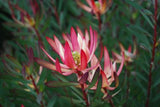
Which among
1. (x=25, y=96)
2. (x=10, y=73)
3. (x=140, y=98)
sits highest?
(x=10, y=73)

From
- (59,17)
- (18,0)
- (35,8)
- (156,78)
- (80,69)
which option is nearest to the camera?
(80,69)

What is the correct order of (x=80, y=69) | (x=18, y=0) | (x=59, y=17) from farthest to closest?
1. (x=18, y=0)
2. (x=59, y=17)
3. (x=80, y=69)

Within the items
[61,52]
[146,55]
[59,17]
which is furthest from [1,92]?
[59,17]

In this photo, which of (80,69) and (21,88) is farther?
(21,88)

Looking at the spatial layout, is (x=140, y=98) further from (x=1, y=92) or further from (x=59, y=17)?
(x=59, y=17)

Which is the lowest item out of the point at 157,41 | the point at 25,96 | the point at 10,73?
the point at 25,96

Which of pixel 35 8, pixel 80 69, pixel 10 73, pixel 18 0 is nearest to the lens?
pixel 80 69

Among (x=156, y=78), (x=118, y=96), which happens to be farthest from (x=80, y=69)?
(x=156, y=78)

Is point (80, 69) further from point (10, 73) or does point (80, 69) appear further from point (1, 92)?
point (1, 92)

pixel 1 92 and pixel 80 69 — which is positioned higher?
pixel 80 69
